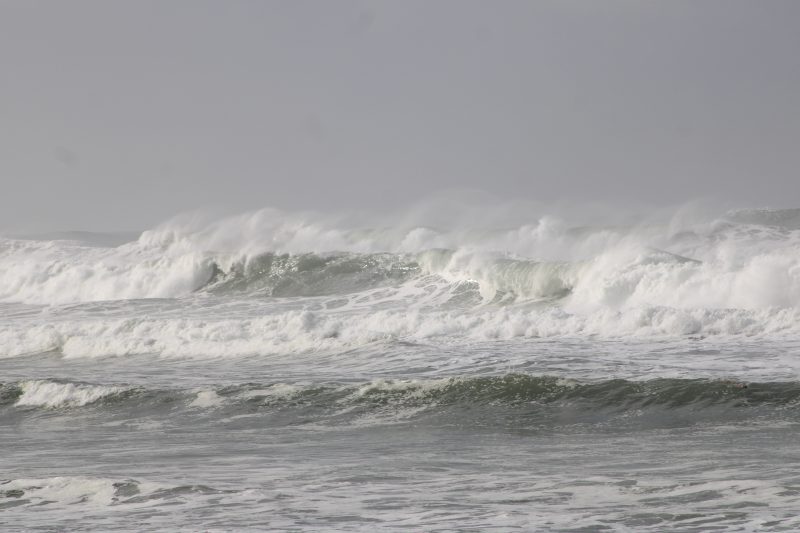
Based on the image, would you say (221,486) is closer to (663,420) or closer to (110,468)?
(110,468)

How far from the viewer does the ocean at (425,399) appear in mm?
7844

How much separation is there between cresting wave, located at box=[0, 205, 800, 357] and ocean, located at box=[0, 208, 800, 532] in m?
0.08

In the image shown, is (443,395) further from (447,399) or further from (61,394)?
(61,394)

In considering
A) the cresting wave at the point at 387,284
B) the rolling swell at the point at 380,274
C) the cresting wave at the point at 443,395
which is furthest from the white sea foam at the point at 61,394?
the rolling swell at the point at 380,274

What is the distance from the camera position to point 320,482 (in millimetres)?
8844

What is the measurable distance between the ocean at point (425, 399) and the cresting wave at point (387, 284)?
0.28 feet

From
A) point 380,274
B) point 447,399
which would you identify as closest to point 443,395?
point 447,399

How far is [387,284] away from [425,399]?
1414 centimetres

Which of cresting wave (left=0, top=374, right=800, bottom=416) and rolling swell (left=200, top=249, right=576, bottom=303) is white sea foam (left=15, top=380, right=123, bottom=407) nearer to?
cresting wave (left=0, top=374, right=800, bottom=416)

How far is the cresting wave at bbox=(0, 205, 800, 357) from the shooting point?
1894 centimetres

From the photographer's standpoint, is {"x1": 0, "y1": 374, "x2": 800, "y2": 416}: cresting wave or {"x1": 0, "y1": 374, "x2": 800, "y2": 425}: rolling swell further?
{"x1": 0, "y1": 374, "x2": 800, "y2": 416}: cresting wave

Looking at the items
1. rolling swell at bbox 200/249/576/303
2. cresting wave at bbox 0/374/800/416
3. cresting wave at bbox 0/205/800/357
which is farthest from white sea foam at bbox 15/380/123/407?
rolling swell at bbox 200/249/576/303

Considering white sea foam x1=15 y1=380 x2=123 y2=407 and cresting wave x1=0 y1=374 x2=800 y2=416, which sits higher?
white sea foam x1=15 y1=380 x2=123 y2=407

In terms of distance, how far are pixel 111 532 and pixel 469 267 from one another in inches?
769
